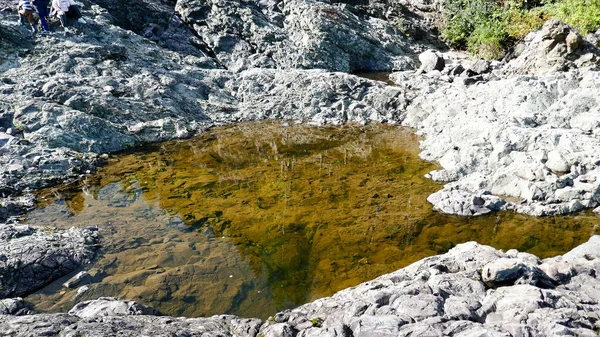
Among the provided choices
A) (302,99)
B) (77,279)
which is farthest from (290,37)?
(77,279)

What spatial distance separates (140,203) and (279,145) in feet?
18.3

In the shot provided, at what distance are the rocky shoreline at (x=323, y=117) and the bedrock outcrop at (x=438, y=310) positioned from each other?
0.02m

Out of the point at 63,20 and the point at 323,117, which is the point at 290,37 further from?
the point at 63,20

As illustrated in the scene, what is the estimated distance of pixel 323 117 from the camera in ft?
52.9

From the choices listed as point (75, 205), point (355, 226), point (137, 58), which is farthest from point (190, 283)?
point (137, 58)

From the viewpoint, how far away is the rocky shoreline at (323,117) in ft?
14.9

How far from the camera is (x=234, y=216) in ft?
29.1

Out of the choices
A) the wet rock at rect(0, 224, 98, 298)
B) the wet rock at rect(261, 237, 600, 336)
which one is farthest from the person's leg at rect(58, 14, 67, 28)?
the wet rock at rect(261, 237, 600, 336)

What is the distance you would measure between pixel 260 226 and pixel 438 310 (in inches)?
192

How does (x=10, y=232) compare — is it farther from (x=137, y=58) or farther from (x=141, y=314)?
(x=137, y=58)

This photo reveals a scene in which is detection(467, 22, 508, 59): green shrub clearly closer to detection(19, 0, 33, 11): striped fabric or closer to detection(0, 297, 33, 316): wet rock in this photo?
detection(0, 297, 33, 316): wet rock

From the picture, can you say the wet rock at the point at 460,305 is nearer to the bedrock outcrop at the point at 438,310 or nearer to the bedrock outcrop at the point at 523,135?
the bedrock outcrop at the point at 438,310

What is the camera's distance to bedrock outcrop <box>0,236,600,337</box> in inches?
157

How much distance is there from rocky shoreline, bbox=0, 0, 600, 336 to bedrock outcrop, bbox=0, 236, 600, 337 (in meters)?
0.02
